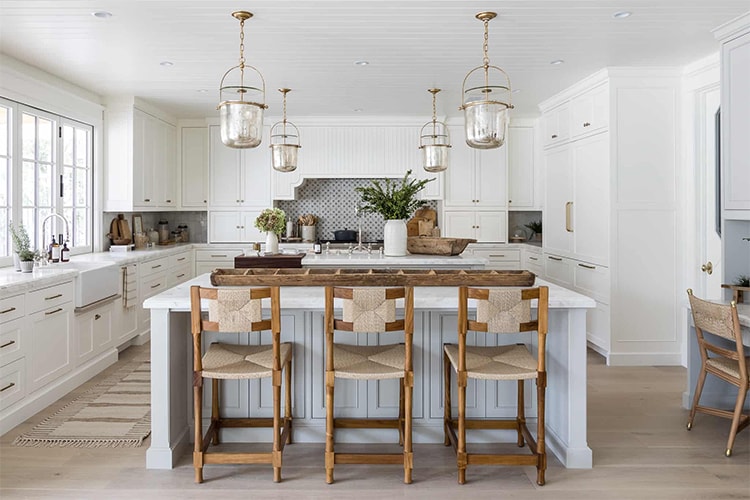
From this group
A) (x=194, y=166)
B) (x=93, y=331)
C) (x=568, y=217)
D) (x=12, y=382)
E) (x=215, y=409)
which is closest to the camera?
(x=215, y=409)

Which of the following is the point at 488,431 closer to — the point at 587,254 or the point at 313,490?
the point at 313,490

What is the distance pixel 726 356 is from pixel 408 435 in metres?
1.89

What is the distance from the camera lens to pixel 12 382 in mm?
3496

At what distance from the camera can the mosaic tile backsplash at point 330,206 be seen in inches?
303

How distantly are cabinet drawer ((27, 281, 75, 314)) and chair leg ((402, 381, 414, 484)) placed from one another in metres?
2.63

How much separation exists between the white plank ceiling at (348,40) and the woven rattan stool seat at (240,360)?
2.05 metres

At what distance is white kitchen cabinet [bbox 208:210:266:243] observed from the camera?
732cm

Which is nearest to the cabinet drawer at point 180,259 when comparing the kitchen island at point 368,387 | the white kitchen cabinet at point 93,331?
the white kitchen cabinet at point 93,331

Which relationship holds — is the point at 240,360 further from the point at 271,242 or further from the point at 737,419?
the point at 737,419

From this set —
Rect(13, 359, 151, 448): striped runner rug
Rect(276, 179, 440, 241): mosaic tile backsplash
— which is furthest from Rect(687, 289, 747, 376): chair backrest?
Rect(276, 179, 440, 241): mosaic tile backsplash

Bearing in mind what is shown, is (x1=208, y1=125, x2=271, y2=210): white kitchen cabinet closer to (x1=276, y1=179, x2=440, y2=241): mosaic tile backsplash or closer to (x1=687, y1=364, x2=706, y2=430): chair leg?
(x1=276, y1=179, x2=440, y2=241): mosaic tile backsplash

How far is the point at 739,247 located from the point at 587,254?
64.0 inches

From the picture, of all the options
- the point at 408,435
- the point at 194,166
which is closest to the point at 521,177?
the point at 194,166

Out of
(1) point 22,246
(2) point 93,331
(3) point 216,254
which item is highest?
(1) point 22,246
